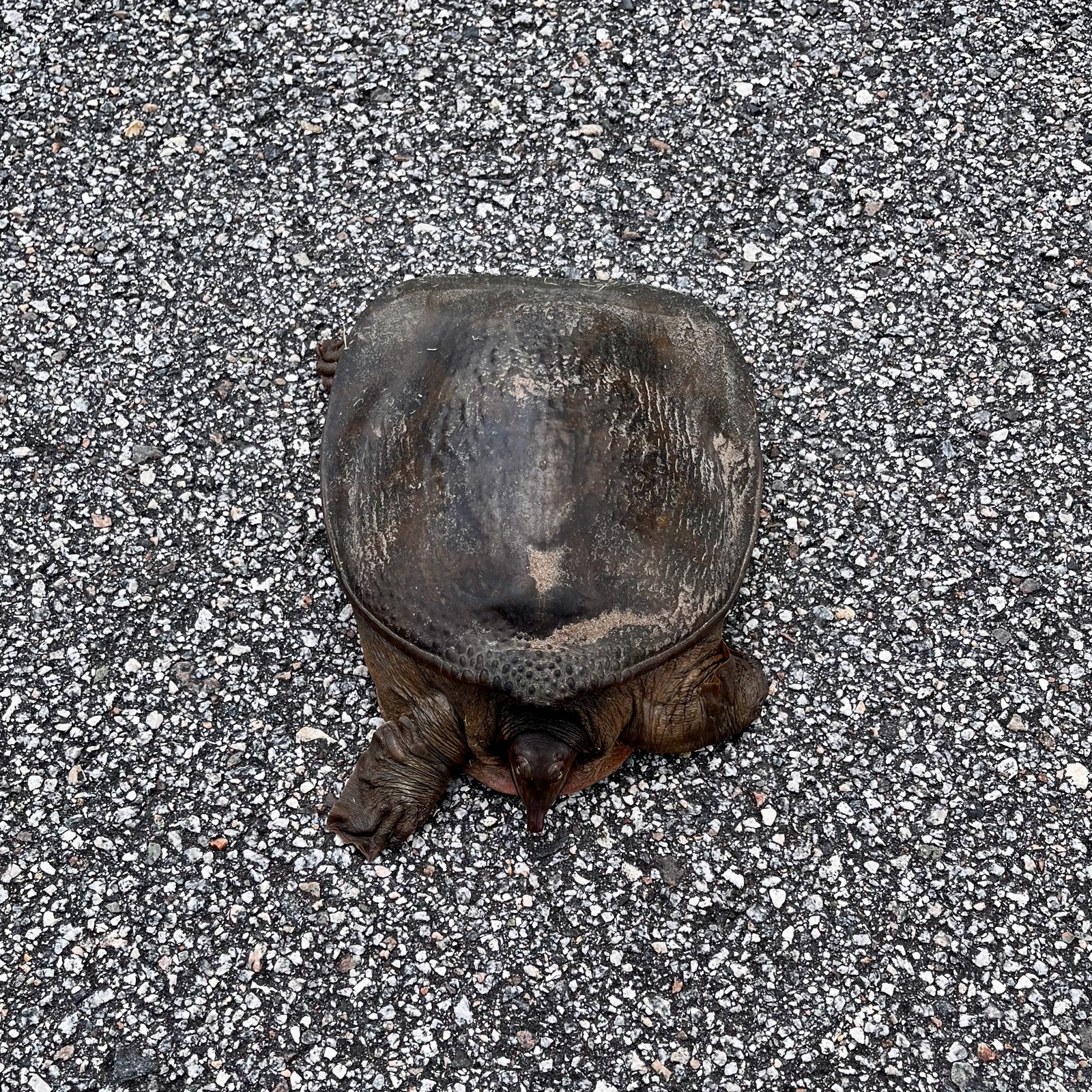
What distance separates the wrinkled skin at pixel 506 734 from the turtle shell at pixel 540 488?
0.35 ft

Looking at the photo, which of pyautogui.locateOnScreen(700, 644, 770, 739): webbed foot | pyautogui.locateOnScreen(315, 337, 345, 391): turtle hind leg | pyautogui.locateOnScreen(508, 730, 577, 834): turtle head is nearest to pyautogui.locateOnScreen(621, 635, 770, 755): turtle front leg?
pyautogui.locateOnScreen(700, 644, 770, 739): webbed foot

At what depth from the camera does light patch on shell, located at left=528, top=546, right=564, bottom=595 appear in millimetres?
2414

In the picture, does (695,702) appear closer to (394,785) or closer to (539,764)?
(539,764)

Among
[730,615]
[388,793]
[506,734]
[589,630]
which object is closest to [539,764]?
[506,734]

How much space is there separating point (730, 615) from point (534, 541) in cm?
84

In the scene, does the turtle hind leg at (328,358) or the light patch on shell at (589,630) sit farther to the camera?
the turtle hind leg at (328,358)

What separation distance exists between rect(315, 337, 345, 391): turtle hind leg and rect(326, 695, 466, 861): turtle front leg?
3.62 ft

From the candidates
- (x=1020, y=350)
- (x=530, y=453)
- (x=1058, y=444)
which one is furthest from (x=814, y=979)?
(x=1020, y=350)

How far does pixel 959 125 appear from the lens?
12.8ft

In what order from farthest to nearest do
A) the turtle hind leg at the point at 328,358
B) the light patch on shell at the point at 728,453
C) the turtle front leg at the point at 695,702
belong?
the turtle hind leg at the point at 328,358
the light patch on shell at the point at 728,453
the turtle front leg at the point at 695,702

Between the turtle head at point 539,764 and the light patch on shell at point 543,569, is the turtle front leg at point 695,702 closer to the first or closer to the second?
the turtle head at point 539,764

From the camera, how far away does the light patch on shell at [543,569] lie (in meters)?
2.41

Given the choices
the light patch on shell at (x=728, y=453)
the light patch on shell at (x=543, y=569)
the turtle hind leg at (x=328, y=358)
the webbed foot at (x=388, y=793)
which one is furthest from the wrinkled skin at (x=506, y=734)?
the turtle hind leg at (x=328, y=358)

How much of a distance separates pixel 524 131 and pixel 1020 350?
1.70 metres
